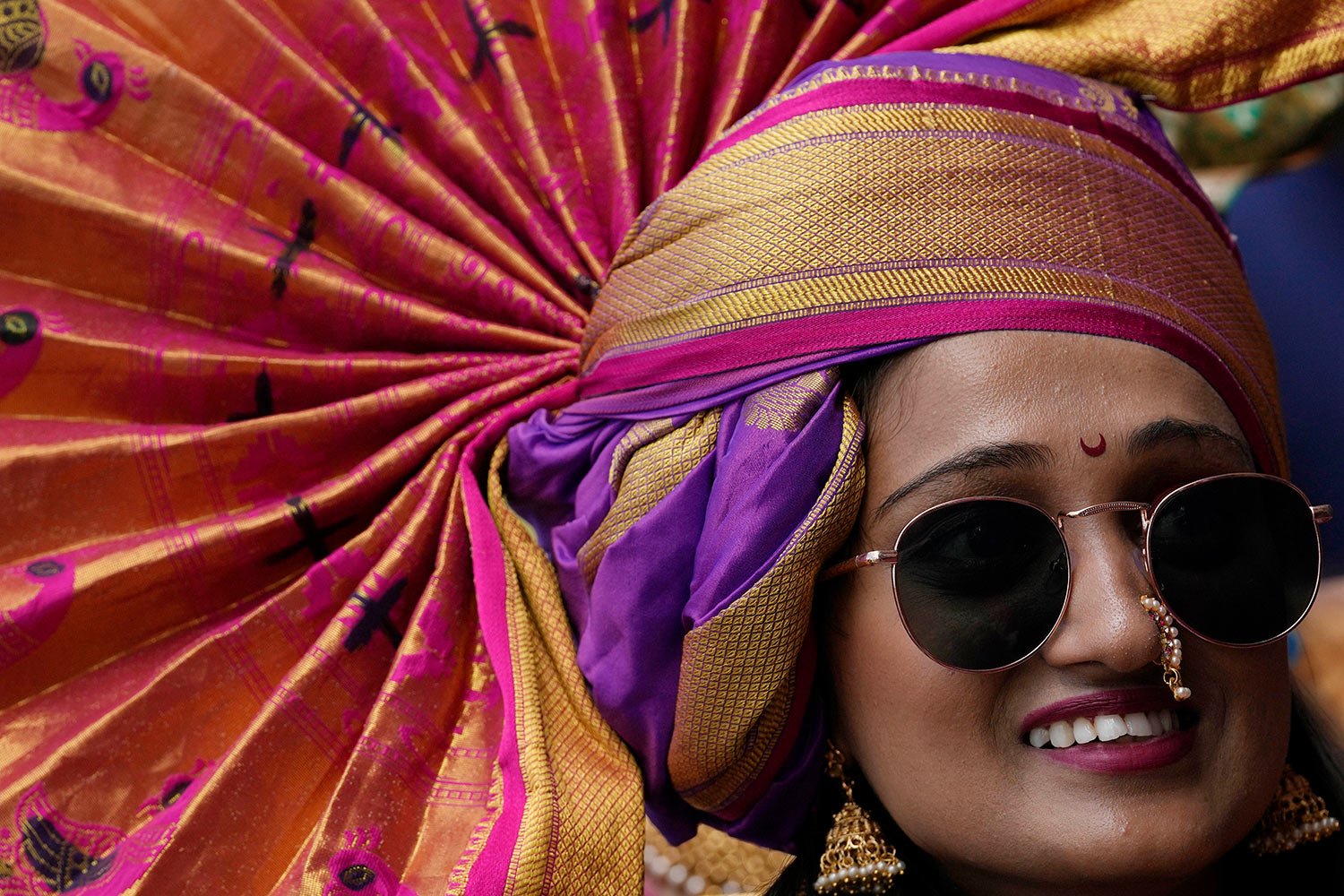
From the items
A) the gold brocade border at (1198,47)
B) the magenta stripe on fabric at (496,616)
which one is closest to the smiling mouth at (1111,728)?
the magenta stripe on fabric at (496,616)

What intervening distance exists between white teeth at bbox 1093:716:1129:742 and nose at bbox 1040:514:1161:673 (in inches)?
2.7

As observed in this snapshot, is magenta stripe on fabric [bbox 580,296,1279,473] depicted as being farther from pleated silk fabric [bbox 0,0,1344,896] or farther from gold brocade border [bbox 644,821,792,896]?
gold brocade border [bbox 644,821,792,896]

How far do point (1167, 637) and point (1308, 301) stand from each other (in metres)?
1.52

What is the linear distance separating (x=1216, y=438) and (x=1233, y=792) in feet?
1.55

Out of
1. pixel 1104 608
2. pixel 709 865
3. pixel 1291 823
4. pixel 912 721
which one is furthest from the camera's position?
pixel 709 865

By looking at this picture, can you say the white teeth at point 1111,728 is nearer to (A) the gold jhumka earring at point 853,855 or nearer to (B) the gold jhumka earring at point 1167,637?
(B) the gold jhumka earring at point 1167,637

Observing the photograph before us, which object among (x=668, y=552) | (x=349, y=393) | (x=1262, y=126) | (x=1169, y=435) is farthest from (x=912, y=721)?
(x=1262, y=126)

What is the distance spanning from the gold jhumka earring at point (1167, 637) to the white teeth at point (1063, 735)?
0.14 metres

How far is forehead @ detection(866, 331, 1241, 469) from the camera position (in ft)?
5.21

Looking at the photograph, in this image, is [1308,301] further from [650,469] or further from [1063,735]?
[650,469]

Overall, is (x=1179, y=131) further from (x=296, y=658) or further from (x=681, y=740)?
(x=296, y=658)

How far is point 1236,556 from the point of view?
1587 mm

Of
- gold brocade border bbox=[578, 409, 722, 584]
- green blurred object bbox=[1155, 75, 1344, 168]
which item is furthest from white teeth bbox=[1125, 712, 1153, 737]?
green blurred object bbox=[1155, 75, 1344, 168]

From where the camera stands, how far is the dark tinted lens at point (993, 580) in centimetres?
154
